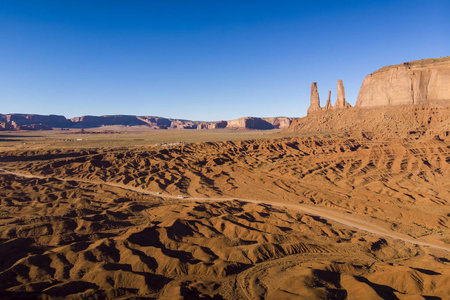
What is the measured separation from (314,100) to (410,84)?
175ft

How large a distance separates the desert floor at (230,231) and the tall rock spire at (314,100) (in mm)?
97746

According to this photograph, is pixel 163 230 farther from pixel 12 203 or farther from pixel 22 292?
pixel 12 203

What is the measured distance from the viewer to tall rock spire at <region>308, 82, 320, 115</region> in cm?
16075

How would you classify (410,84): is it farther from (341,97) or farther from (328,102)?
(328,102)

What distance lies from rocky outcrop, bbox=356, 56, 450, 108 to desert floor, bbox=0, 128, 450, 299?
5564cm

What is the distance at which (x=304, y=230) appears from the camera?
3127cm

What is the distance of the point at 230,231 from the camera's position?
30.1 metres

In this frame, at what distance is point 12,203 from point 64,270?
986 inches

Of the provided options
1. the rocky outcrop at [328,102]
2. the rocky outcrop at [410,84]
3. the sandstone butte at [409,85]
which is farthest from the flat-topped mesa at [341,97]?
the rocky outcrop at [410,84]

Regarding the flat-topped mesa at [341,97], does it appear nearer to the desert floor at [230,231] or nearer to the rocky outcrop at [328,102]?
the rocky outcrop at [328,102]

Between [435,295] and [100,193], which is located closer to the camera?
[435,295]

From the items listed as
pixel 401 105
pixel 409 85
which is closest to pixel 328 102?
pixel 401 105

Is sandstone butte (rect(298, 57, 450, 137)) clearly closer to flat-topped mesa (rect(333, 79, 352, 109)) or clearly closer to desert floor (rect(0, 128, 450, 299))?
flat-topped mesa (rect(333, 79, 352, 109))

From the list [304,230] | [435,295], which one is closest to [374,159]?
[304,230]
